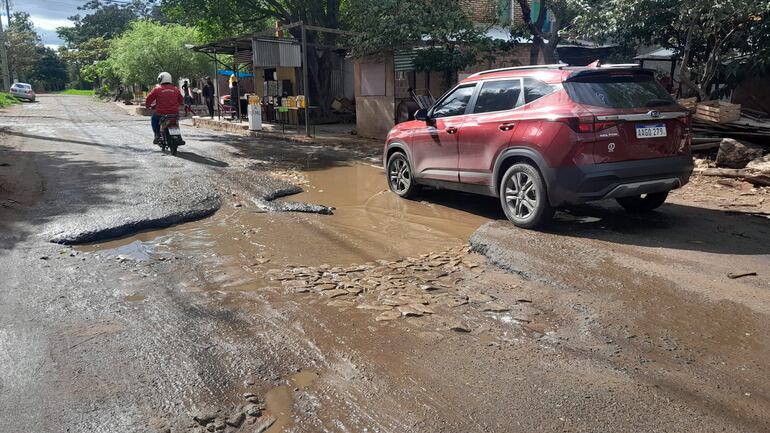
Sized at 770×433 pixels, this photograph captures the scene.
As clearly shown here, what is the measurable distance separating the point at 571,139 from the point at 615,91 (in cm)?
79

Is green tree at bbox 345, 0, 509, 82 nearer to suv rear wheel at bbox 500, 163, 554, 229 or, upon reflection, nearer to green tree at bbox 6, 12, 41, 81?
suv rear wheel at bbox 500, 163, 554, 229

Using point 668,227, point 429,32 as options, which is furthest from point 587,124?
point 429,32

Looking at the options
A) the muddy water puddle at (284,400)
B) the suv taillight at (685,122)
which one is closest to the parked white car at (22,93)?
the suv taillight at (685,122)

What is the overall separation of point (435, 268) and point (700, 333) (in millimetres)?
2206

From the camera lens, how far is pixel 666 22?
1136 centimetres

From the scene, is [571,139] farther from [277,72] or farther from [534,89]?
[277,72]

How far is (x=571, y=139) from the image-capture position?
5742 mm

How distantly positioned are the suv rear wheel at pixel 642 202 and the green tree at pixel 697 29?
179 inches

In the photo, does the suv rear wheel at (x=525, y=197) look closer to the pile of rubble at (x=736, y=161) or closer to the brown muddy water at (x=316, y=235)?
the brown muddy water at (x=316, y=235)

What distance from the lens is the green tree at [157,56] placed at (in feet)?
120

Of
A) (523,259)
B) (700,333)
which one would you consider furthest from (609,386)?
(523,259)

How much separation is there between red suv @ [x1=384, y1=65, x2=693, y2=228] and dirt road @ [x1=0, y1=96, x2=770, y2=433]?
1.50ft

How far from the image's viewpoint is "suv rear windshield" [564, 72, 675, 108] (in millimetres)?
5879

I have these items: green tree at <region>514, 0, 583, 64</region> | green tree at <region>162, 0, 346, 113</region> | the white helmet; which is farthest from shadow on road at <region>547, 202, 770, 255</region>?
green tree at <region>162, 0, 346, 113</region>
